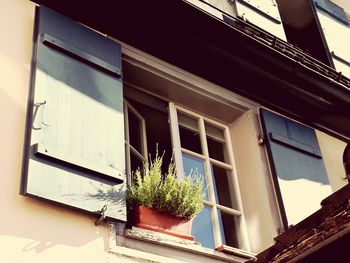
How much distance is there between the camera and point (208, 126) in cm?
518

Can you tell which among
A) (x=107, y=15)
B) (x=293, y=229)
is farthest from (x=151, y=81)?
(x=293, y=229)

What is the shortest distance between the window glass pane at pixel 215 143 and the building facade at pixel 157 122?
0.5 inches

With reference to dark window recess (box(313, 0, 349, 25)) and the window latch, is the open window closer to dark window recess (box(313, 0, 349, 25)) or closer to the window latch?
the window latch

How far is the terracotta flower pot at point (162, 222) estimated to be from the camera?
3670 mm

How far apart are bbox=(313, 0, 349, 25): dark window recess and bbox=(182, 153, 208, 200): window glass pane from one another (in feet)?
10.4

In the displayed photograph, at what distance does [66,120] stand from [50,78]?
0.32 meters

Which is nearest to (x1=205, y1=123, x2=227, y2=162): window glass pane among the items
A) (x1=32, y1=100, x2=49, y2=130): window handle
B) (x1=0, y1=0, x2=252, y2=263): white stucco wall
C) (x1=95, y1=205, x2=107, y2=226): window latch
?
(x1=0, y1=0, x2=252, y2=263): white stucco wall

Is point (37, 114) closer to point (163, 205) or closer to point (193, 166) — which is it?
point (163, 205)

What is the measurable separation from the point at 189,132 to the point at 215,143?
0.91 feet

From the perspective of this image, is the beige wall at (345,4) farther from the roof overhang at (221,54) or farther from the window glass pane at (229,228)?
the window glass pane at (229,228)

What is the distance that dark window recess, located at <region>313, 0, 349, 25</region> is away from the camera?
22.6ft

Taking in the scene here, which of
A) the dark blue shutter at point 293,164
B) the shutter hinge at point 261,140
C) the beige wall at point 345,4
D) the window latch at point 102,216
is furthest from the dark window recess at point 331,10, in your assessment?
the window latch at point 102,216

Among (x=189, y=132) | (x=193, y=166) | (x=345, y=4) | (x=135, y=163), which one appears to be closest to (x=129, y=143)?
(x=135, y=163)

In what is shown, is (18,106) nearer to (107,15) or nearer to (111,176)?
(111,176)
